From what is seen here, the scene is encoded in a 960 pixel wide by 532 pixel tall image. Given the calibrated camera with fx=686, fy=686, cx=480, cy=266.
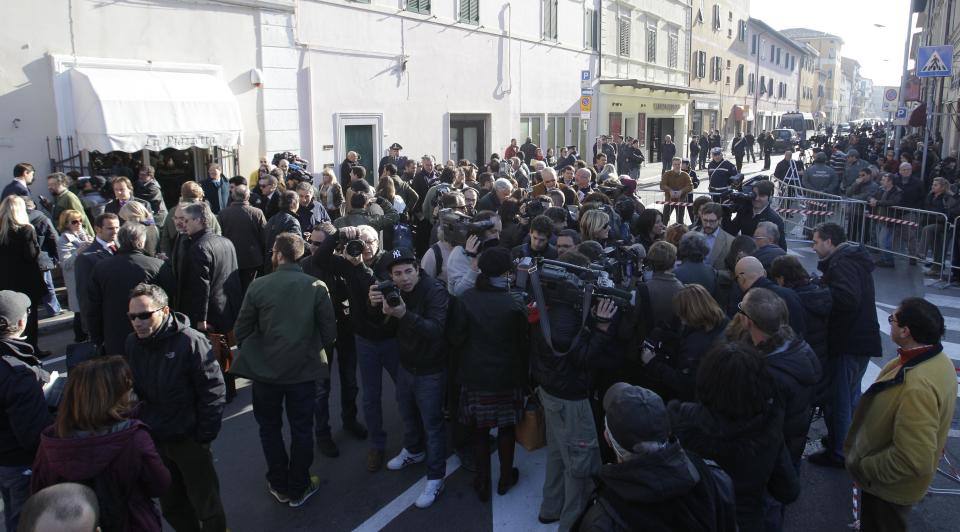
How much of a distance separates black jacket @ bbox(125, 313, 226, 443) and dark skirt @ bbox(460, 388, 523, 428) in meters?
1.62

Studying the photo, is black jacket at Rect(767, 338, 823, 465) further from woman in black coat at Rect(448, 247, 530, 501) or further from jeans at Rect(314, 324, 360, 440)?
jeans at Rect(314, 324, 360, 440)

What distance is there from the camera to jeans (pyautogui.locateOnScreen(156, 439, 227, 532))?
3.95 meters

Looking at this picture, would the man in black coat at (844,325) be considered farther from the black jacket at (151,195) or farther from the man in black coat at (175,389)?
the black jacket at (151,195)

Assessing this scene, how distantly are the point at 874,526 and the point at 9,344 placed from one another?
4728 mm

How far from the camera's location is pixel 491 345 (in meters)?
4.53

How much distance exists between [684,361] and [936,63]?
13402 mm

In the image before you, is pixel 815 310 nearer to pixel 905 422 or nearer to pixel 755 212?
pixel 905 422

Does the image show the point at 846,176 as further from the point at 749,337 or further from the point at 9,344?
the point at 9,344

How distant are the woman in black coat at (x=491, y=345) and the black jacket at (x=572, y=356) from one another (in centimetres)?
35

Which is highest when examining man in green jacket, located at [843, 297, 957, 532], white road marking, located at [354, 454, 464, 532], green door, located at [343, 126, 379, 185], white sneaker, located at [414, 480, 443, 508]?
green door, located at [343, 126, 379, 185]

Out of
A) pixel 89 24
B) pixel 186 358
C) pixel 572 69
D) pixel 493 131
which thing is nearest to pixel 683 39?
pixel 572 69

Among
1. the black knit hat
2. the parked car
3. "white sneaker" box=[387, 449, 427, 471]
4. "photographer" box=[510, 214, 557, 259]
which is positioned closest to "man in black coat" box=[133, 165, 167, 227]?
"photographer" box=[510, 214, 557, 259]

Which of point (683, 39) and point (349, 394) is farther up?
point (683, 39)

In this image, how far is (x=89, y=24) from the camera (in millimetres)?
11359
